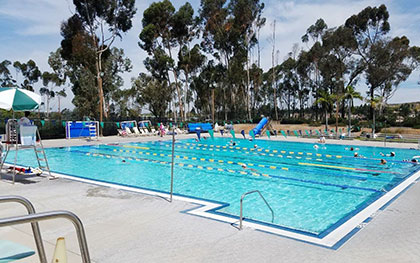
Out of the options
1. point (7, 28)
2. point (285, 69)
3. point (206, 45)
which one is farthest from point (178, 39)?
point (285, 69)

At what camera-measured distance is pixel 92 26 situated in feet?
84.6

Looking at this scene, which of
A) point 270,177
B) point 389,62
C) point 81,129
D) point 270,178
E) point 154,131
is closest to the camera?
point 270,178

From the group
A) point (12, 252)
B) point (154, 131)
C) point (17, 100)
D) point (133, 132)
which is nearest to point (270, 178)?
point (17, 100)

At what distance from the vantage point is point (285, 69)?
172 ft

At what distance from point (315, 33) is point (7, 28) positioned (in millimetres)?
36201

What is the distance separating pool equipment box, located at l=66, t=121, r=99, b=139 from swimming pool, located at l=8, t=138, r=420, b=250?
5.37 meters

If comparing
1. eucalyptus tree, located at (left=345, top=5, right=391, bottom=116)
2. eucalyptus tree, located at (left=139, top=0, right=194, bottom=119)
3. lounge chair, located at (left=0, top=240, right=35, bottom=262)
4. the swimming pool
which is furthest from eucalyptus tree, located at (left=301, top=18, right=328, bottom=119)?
lounge chair, located at (left=0, top=240, right=35, bottom=262)

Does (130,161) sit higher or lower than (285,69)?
lower

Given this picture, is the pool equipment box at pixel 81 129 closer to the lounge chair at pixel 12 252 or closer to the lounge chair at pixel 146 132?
the lounge chair at pixel 146 132

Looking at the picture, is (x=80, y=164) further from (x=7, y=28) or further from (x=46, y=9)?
(x=7, y=28)

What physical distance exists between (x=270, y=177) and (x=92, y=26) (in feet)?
73.3

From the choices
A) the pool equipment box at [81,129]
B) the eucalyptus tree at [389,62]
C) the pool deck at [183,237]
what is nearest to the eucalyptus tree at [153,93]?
the pool equipment box at [81,129]

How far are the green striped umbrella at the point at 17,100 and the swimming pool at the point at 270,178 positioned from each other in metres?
2.34

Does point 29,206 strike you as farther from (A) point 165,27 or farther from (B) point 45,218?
(A) point 165,27
